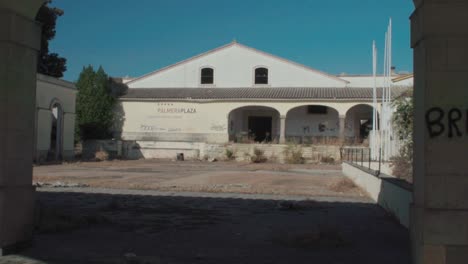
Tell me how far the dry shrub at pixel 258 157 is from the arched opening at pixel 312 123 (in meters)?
6.70

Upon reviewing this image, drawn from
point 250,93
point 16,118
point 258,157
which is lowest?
point 258,157

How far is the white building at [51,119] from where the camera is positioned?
27922 mm

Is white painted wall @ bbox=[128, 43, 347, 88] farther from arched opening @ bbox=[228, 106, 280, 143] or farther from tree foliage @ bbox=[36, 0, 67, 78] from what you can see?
tree foliage @ bbox=[36, 0, 67, 78]

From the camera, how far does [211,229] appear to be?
28.1ft

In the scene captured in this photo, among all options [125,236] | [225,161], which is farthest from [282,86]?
[125,236]

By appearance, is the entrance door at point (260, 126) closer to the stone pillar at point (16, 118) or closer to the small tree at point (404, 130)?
the small tree at point (404, 130)

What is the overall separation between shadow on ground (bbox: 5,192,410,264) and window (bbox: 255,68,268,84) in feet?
99.6

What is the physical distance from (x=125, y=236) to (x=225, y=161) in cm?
2593

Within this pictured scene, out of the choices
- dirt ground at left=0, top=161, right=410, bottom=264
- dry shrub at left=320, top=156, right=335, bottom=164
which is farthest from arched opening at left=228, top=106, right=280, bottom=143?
dirt ground at left=0, top=161, right=410, bottom=264

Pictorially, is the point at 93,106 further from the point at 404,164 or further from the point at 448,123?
the point at 448,123

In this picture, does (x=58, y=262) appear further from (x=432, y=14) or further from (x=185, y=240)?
(x=432, y=14)

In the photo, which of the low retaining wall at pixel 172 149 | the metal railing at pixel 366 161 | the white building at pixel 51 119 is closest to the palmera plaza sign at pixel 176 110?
the low retaining wall at pixel 172 149

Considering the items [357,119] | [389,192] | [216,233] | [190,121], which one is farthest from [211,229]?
[357,119]

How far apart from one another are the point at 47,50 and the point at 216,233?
34534 millimetres
